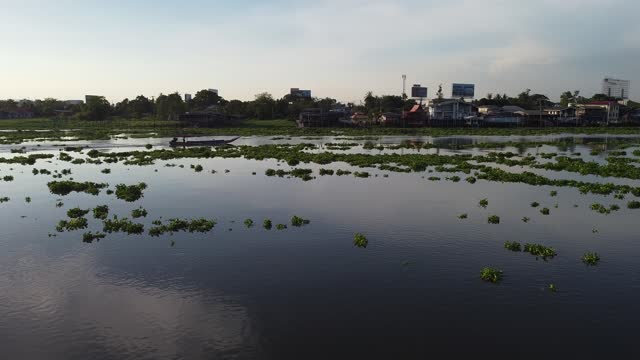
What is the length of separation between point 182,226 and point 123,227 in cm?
356

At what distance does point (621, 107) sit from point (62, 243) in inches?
8335

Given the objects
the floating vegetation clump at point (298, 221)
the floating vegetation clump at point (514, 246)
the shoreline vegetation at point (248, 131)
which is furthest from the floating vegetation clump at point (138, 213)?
the shoreline vegetation at point (248, 131)

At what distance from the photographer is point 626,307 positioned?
1730cm

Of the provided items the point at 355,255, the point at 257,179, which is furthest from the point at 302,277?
the point at 257,179

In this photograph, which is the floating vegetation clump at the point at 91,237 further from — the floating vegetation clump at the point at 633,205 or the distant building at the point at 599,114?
the distant building at the point at 599,114

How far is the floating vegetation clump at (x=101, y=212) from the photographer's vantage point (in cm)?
3133

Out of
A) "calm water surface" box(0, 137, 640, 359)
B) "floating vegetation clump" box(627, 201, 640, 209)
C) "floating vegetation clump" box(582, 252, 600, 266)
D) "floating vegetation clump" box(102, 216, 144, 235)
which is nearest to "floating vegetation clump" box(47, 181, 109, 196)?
"calm water surface" box(0, 137, 640, 359)

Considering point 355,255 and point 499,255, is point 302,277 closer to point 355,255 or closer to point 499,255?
point 355,255

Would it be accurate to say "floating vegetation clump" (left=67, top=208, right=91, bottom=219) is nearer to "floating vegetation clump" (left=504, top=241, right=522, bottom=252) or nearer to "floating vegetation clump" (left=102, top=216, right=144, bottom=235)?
"floating vegetation clump" (left=102, top=216, right=144, bottom=235)

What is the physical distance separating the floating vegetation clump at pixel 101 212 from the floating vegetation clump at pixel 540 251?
26.4m

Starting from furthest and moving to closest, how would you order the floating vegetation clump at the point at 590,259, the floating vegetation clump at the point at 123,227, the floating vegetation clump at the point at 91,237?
the floating vegetation clump at the point at 123,227, the floating vegetation clump at the point at 91,237, the floating vegetation clump at the point at 590,259

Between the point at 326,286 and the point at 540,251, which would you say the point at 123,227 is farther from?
the point at 540,251

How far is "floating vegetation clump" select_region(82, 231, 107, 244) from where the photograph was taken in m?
26.1

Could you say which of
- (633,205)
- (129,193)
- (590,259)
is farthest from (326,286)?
(633,205)
